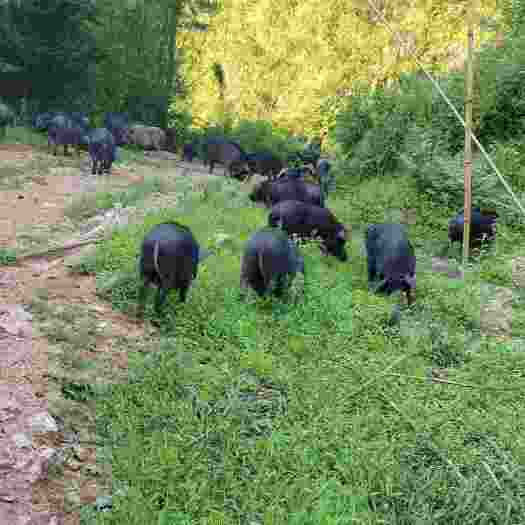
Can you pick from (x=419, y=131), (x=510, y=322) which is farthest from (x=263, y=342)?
(x=419, y=131)

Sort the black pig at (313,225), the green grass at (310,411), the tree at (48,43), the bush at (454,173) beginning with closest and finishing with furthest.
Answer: the green grass at (310,411)
the black pig at (313,225)
the bush at (454,173)
the tree at (48,43)

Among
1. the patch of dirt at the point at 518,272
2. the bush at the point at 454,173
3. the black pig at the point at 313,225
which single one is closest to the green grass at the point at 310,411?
the patch of dirt at the point at 518,272

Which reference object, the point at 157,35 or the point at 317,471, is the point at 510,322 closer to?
the point at 317,471

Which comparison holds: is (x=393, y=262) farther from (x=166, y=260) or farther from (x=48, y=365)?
(x=48, y=365)

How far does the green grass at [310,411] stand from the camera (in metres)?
2.78

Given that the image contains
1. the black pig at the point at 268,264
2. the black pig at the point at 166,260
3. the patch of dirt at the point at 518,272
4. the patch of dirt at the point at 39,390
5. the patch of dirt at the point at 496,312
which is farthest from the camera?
the patch of dirt at the point at 518,272

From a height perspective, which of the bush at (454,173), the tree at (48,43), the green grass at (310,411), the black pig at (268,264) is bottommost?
the green grass at (310,411)

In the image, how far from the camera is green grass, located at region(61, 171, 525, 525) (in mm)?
2783

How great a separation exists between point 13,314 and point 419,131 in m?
9.28

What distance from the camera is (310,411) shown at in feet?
11.8

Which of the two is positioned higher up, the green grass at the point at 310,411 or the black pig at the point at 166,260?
the black pig at the point at 166,260

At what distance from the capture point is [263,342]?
4.56m

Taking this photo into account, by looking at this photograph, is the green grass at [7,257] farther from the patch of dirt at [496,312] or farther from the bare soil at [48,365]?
the patch of dirt at [496,312]

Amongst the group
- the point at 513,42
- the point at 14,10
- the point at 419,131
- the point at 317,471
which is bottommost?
the point at 317,471
